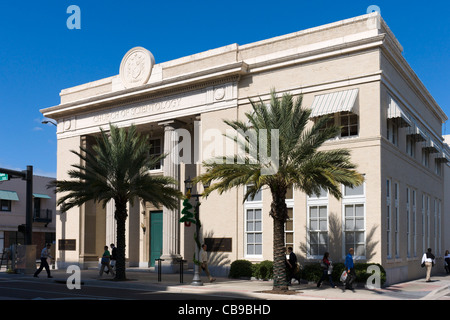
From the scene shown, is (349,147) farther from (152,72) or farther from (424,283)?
(152,72)

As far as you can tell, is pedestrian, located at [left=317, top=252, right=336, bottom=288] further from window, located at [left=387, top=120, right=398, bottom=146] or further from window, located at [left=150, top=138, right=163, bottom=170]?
window, located at [left=150, top=138, right=163, bottom=170]

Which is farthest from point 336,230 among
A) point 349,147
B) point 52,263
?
point 52,263

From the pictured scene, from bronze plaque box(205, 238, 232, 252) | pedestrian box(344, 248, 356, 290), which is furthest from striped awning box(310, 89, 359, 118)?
bronze plaque box(205, 238, 232, 252)

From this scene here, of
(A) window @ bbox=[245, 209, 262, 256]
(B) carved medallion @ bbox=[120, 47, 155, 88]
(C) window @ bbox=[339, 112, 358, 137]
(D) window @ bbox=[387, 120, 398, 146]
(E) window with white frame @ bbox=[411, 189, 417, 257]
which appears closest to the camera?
(C) window @ bbox=[339, 112, 358, 137]

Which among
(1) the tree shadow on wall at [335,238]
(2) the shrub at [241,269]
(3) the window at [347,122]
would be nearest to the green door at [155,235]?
(2) the shrub at [241,269]

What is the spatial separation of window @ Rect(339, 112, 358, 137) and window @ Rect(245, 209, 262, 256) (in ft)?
18.7

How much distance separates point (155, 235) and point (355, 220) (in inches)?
567

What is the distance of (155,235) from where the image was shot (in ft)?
110

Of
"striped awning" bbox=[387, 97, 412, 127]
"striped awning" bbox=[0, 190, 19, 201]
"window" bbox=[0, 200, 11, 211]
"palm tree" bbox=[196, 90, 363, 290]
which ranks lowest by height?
"window" bbox=[0, 200, 11, 211]

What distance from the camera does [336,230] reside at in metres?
23.8

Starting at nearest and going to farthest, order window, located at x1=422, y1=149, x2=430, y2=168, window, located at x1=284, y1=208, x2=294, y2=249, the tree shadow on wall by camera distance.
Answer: the tree shadow on wall, window, located at x1=284, y1=208, x2=294, y2=249, window, located at x1=422, y1=149, x2=430, y2=168

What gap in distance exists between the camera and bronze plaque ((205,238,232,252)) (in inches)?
1067

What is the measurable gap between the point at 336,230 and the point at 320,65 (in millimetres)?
7628

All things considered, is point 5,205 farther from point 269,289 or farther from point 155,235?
point 269,289
